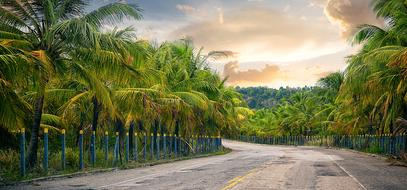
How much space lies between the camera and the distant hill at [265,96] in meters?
169

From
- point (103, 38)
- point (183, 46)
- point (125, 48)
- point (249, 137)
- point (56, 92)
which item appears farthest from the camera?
point (249, 137)

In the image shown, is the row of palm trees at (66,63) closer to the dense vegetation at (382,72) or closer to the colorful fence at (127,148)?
Answer: the colorful fence at (127,148)

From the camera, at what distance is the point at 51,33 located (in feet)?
53.5

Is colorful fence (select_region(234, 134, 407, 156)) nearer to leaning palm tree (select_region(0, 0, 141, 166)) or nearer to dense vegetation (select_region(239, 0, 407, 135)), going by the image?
dense vegetation (select_region(239, 0, 407, 135))

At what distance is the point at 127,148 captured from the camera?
982 inches

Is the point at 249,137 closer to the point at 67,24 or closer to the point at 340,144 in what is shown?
the point at 340,144

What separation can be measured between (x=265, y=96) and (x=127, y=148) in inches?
6160

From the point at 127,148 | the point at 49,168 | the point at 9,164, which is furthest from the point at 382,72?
the point at 9,164

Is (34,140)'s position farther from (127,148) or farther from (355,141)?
(355,141)

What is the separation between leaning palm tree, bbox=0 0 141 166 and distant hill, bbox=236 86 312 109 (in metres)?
150

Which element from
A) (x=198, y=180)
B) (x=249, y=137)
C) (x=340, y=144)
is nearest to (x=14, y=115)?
(x=198, y=180)

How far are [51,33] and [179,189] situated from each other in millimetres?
7722

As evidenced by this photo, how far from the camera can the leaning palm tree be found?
52.6 feet

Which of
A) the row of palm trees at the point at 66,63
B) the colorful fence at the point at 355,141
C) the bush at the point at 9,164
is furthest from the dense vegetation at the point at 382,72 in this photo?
the bush at the point at 9,164
